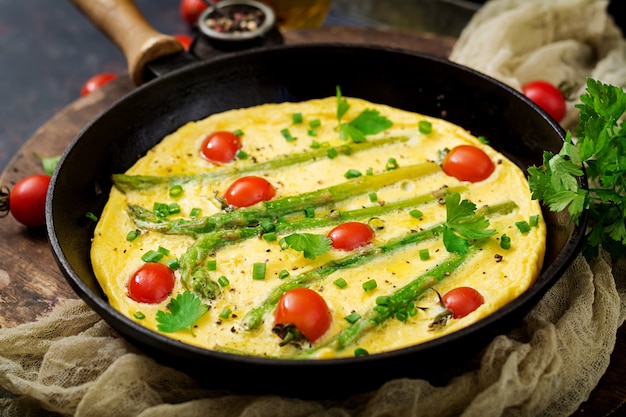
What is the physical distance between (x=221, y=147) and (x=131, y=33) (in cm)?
125

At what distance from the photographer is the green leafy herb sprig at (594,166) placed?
11.6 ft

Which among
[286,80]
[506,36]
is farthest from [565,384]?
[506,36]

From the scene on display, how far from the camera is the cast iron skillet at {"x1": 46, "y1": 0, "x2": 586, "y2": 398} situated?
302 centimetres

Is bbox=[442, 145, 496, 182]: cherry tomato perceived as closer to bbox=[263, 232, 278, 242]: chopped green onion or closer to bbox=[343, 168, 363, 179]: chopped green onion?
bbox=[343, 168, 363, 179]: chopped green onion

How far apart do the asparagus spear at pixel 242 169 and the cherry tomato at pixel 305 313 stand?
3.90 ft

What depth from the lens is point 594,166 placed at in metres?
3.74

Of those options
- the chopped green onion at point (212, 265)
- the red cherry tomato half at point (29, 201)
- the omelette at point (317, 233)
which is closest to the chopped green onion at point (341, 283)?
the omelette at point (317, 233)

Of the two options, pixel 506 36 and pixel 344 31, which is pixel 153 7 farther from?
pixel 506 36

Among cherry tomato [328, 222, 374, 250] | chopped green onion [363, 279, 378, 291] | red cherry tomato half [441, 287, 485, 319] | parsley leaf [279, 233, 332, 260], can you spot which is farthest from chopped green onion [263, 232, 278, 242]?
red cherry tomato half [441, 287, 485, 319]

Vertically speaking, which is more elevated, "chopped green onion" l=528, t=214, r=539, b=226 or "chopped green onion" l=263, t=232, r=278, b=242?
"chopped green onion" l=528, t=214, r=539, b=226

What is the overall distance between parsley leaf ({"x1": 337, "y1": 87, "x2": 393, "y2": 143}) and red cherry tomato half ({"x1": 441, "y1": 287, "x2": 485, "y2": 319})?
1.44 meters

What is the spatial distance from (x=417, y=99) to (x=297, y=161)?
105cm

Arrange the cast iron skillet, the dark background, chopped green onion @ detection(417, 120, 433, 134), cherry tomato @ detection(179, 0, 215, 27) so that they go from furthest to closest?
cherry tomato @ detection(179, 0, 215, 27), the dark background, chopped green onion @ detection(417, 120, 433, 134), the cast iron skillet

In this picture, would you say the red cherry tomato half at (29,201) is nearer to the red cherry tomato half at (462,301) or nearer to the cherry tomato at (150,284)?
the cherry tomato at (150,284)
